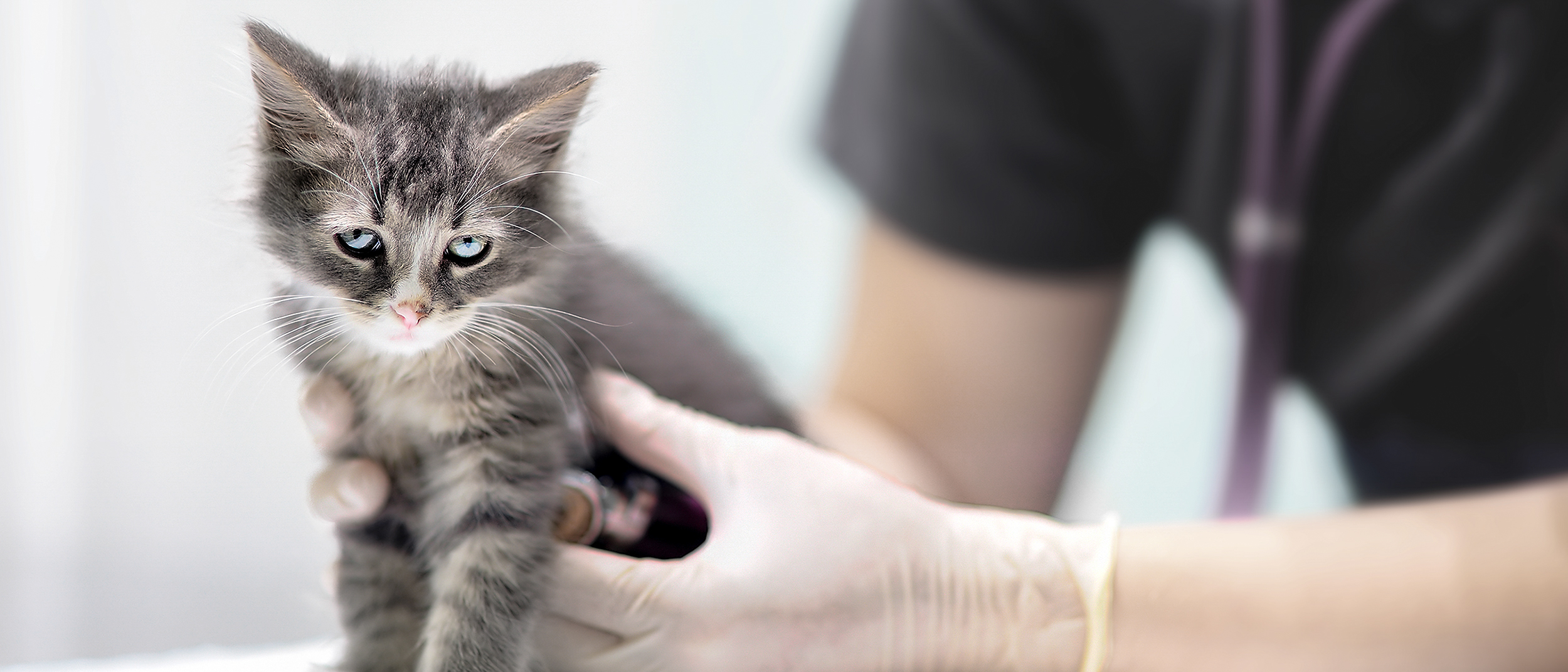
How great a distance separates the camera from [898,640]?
1.09 m

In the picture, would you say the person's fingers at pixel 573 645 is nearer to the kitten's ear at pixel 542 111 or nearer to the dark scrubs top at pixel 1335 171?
the kitten's ear at pixel 542 111

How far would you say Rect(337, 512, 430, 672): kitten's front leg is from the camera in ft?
3.45

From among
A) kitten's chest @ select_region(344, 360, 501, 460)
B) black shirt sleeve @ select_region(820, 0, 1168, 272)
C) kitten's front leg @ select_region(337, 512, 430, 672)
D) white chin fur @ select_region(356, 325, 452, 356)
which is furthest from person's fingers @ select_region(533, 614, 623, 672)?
black shirt sleeve @ select_region(820, 0, 1168, 272)

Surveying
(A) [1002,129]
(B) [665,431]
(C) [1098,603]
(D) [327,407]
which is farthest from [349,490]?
(A) [1002,129]

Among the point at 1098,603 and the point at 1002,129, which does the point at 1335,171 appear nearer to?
the point at 1002,129

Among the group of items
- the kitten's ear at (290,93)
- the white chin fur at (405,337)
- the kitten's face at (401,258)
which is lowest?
the white chin fur at (405,337)

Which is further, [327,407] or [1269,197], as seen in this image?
[1269,197]

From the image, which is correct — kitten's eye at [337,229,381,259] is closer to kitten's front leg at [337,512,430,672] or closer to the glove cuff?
kitten's front leg at [337,512,430,672]

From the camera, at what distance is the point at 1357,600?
1.20 meters

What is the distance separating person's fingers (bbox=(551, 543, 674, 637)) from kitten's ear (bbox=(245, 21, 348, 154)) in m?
0.47

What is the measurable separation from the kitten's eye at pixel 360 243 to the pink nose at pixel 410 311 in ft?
0.21

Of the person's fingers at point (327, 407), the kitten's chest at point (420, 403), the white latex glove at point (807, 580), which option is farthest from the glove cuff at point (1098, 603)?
the person's fingers at point (327, 407)

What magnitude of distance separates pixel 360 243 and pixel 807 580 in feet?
1.92

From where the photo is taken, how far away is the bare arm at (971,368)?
1.77m
